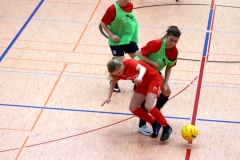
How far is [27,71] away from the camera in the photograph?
620 cm

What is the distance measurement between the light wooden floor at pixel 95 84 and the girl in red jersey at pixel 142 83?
245mm

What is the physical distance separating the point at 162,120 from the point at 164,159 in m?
0.41

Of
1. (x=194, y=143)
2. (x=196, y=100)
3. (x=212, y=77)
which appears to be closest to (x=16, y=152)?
(x=194, y=143)

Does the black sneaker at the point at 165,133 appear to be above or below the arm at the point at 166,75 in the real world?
below

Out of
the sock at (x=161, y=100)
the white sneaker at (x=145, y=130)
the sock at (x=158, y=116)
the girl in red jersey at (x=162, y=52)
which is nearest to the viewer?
the girl in red jersey at (x=162, y=52)

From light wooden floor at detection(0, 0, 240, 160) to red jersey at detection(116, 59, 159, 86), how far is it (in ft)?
2.31

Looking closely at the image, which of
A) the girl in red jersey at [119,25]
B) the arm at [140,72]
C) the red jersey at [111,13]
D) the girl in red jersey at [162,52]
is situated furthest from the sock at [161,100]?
the red jersey at [111,13]

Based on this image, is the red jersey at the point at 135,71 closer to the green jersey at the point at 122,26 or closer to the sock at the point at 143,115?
the sock at the point at 143,115

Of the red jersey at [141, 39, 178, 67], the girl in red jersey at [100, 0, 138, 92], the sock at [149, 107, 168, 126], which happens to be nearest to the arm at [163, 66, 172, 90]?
the red jersey at [141, 39, 178, 67]

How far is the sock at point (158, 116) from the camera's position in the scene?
187 inches

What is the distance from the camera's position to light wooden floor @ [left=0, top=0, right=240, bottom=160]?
16.0 ft

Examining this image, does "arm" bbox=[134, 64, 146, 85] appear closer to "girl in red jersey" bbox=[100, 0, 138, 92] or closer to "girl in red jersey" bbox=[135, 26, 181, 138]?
"girl in red jersey" bbox=[135, 26, 181, 138]

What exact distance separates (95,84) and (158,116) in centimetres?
143

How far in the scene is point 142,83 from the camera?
4.78 m
